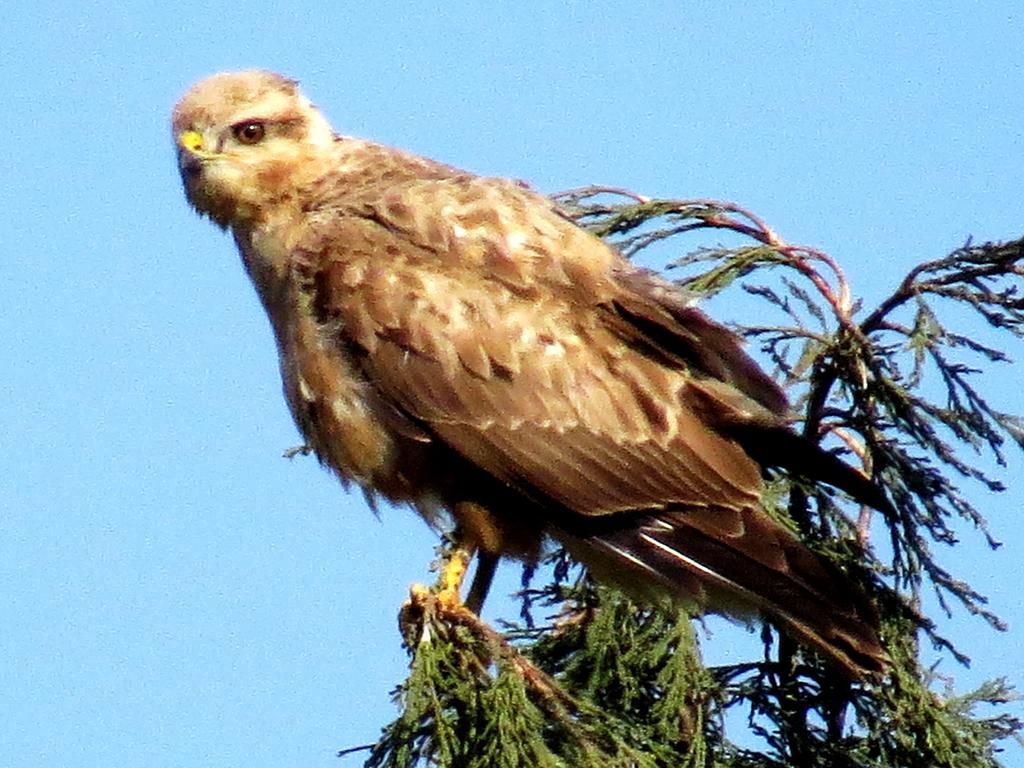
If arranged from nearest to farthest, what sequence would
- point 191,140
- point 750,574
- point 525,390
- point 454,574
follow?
point 750,574 < point 454,574 < point 525,390 < point 191,140

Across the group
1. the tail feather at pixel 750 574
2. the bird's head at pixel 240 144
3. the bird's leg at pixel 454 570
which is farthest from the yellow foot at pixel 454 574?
the bird's head at pixel 240 144

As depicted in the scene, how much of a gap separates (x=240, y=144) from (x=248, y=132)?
2.0 inches

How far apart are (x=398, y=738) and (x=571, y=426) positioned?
1.38m

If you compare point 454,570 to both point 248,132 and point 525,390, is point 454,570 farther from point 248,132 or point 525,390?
point 248,132

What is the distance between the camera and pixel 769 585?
14.9 ft

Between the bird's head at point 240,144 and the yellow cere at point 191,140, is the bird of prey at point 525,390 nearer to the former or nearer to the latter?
the bird's head at point 240,144

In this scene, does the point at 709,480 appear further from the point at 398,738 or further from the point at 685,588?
the point at 398,738

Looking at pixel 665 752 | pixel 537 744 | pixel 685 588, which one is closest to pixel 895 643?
pixel 685 588

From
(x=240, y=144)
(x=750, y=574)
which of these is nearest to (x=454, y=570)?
(x=750, y=574)

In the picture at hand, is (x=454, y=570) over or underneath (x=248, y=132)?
underneath

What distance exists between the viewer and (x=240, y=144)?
5.85 m

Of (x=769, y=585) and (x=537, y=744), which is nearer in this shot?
(x=537, y=744)

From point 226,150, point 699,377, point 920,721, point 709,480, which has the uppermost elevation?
point 226,150

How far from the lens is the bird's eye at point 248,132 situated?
585 cm
